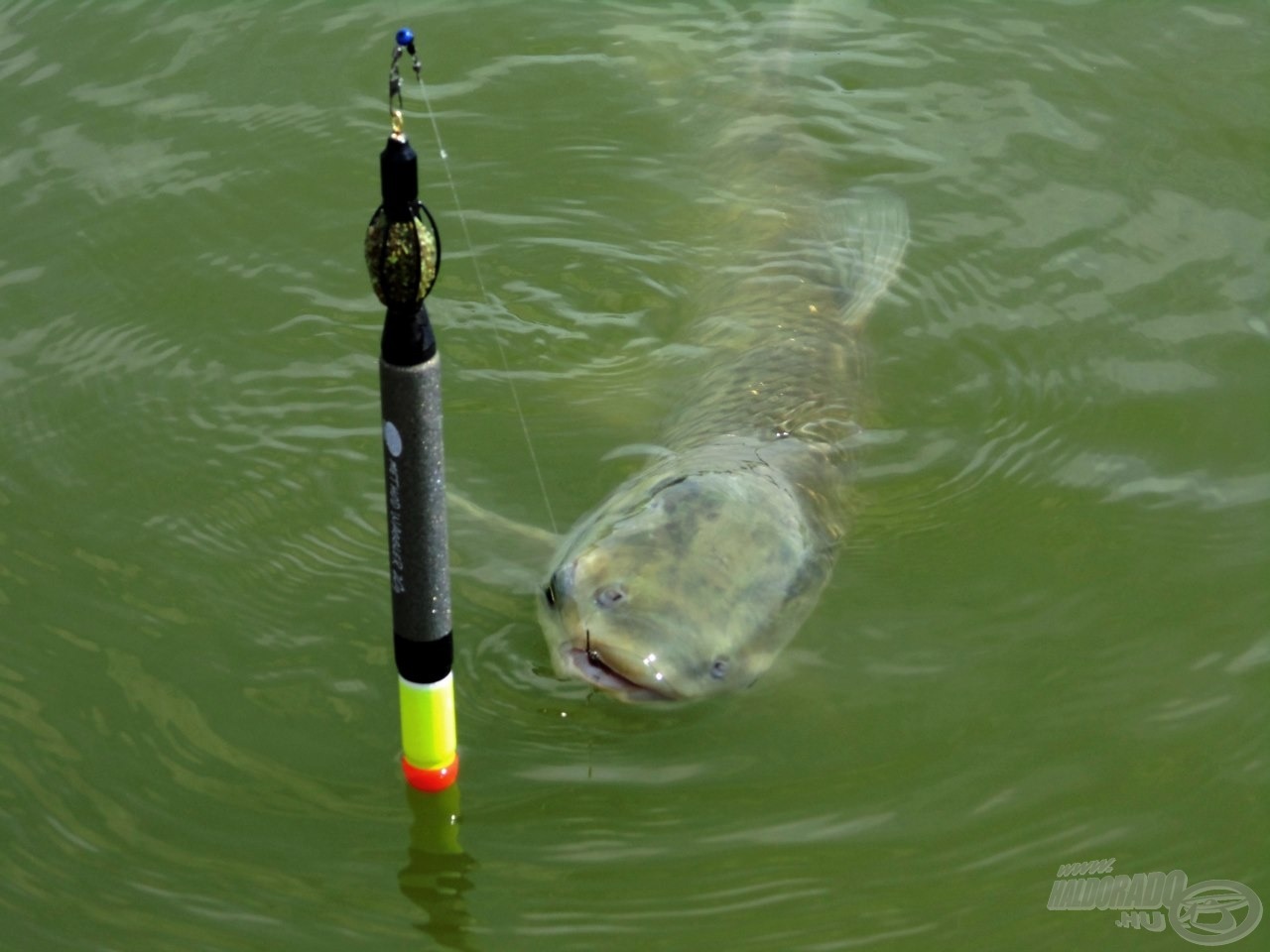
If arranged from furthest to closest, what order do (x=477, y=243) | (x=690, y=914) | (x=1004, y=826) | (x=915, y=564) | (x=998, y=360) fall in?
1. (x=477, y=243)
2. (x=998, y=360)
3. (x=915, y=564)
4. (x=1004, y=826)
5. (x=690, y=914)

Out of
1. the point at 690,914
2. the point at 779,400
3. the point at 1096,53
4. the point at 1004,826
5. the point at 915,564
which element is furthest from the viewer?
the point at 1096,53

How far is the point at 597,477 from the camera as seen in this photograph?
5.52 metres

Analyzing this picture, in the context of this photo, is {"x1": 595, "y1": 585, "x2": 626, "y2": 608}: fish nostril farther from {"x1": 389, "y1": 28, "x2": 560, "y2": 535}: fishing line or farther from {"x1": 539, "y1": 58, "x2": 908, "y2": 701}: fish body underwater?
{"x1": 389, "y1": 28, "x2": 560, "y2": 535}: fishing line

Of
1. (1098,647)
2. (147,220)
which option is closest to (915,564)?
(1098,647)

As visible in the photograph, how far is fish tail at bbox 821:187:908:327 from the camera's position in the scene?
6.34 metres

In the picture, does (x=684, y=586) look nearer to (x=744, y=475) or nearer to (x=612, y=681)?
(x=612, y=681)

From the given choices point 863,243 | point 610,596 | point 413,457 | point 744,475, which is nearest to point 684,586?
point 610,596

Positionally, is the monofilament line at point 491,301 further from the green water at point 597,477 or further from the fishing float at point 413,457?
the fishing float at point 413,457

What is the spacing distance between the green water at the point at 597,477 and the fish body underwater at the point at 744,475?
0.14 m

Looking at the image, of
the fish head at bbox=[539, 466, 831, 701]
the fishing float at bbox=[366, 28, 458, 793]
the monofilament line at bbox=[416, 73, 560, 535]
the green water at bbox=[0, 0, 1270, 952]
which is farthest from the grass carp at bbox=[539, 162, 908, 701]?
the fishing float at bbox=[366, 28, 458, 793]

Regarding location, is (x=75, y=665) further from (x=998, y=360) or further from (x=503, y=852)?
(x=998, y=360)

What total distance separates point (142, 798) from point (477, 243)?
9.38 feet

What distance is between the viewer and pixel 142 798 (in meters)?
4.35

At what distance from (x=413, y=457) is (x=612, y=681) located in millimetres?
881
